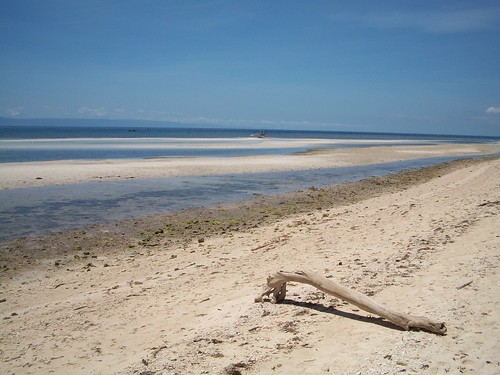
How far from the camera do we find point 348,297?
598cm

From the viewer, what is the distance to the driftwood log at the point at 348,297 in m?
5.17

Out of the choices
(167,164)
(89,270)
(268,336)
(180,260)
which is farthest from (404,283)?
(167,164)

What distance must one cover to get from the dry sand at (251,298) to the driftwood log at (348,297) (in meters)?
0.12

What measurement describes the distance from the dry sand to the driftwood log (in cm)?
12

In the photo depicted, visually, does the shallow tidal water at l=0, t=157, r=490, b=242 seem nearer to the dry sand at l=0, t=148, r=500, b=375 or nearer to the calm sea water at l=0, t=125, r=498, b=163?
the dry sand at l=0, t=148, r=500, b=375

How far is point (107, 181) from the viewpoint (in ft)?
82.2

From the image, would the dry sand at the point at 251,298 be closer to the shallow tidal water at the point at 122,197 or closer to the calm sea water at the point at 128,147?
the shallow tidal water at the point at 122,197

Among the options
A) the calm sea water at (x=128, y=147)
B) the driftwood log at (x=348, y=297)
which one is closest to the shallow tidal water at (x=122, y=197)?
→ the driftwood log at (x=348, y=297)

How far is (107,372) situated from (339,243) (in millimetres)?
6463

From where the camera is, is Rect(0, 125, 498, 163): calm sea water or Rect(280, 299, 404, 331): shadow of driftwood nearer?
Rect(280, 299, 404, 331): shadow of driftwood

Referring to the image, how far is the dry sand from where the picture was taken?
16.3 feet

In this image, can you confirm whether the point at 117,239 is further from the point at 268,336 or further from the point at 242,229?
the point at 268,336

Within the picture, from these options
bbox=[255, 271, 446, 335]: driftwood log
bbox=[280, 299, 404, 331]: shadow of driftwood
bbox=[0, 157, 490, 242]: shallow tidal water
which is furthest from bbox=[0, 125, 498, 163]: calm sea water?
bbox=[280, 299, 404, 331]: shadow of driftwood

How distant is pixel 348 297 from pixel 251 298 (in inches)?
66.8
